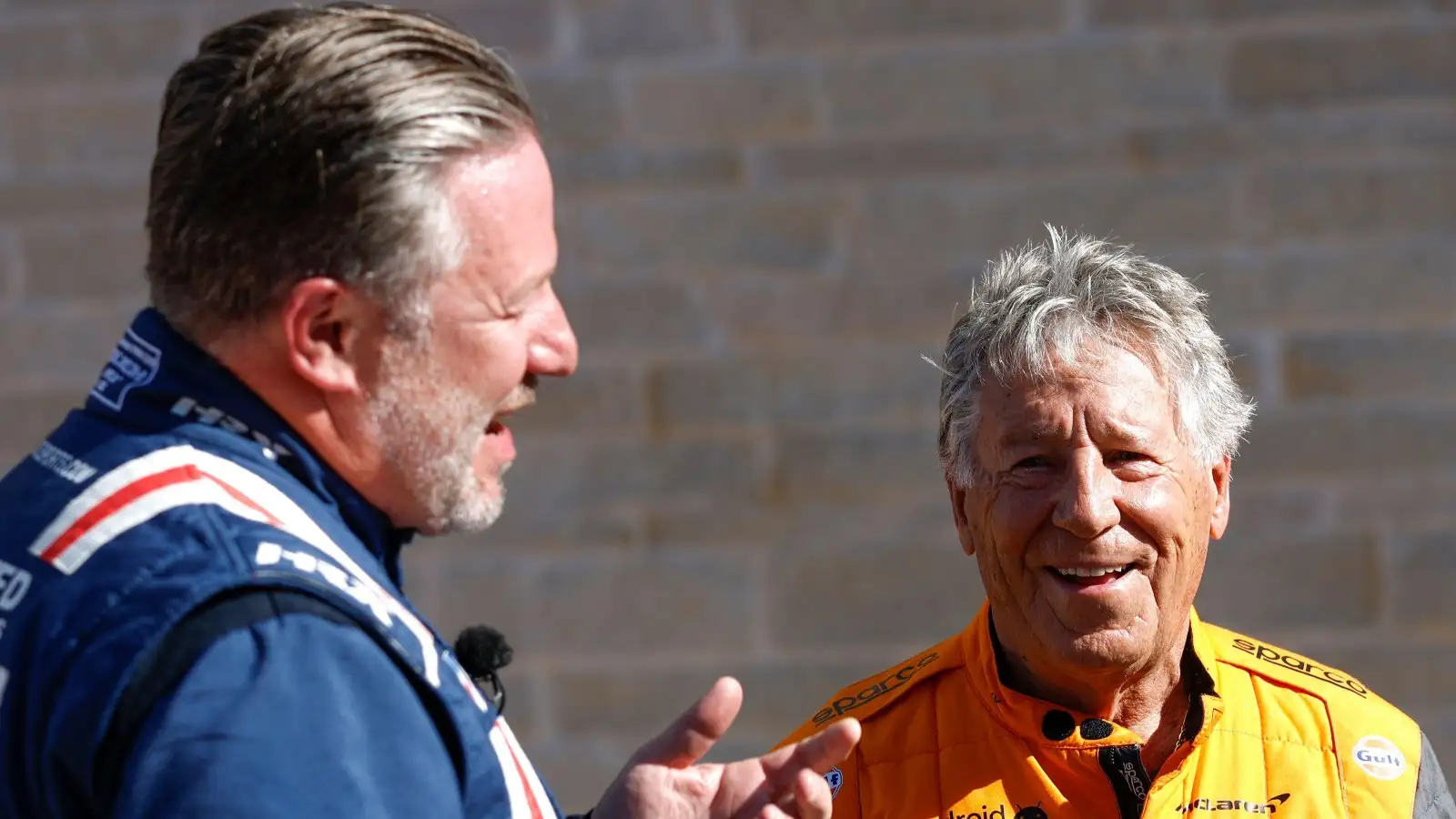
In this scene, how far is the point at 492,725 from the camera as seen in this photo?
5.03 ft

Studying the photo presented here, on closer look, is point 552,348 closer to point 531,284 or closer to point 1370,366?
point 531,284

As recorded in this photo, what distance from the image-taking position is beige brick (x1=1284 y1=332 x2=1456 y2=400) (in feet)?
11.9

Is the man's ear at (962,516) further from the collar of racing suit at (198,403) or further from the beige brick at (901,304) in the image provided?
the beige brick at (901,304)

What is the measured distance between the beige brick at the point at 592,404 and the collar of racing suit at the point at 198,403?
2.30 meters

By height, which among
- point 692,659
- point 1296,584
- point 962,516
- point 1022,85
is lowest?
point 692,659

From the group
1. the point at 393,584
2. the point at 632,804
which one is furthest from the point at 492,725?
the point at 632,804

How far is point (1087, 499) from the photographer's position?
6.60ft

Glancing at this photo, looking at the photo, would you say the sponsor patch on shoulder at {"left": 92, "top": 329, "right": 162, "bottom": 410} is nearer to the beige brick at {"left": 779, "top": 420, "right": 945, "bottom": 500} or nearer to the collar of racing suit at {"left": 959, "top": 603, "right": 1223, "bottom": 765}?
the collar of racing suit at {"left": 959, "top": 603, "right": 1223, "bottom": 765}

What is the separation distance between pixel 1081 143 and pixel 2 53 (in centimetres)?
265

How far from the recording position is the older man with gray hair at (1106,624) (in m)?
2.02

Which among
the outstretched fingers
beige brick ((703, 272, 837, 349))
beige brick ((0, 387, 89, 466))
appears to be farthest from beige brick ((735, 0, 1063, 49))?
the outstretched fingers

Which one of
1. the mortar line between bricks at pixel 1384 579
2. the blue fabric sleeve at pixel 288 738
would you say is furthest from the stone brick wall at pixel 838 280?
the blue fabric sleeve at pixel 288 738

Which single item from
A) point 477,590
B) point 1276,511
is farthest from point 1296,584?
point 477,590

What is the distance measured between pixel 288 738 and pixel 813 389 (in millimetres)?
2597
